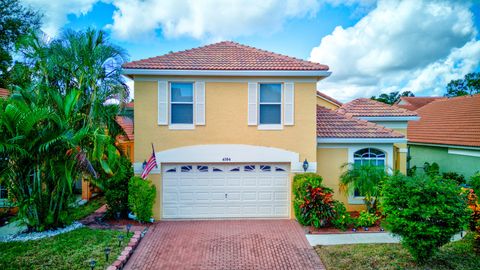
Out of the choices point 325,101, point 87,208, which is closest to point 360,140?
point 325,101

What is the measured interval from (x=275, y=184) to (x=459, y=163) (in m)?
12.5

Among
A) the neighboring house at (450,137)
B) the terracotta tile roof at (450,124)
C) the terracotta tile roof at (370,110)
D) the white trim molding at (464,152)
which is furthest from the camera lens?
the terracotta tile roof at (450,124)

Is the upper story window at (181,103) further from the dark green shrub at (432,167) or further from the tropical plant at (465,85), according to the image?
the tropical plant at (465,85)

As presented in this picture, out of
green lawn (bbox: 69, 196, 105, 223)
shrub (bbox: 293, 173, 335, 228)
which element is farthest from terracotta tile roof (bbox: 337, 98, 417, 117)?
green lawn (bbox: 69, 196, 105, 223)

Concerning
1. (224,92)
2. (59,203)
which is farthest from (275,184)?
(59,203)

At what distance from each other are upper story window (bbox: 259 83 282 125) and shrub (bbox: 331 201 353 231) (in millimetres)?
4008

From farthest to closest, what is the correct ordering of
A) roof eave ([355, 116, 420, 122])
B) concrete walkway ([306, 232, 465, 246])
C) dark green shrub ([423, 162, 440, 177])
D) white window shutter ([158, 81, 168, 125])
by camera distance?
dark green shrub ([423, 162, 440, 177])
roof eave ([355, 116, 420, 122])
white window shutter ([158, 81, 168, 125])
concrete walkway ([306, 232, 465, 246])

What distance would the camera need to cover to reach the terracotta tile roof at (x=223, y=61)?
11.2 meters

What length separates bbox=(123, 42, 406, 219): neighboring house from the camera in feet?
37.3

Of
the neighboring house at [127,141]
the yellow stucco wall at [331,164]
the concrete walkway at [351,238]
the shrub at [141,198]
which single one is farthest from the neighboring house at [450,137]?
the neighboring house at [127,141]

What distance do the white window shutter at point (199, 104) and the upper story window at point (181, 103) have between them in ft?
0.91

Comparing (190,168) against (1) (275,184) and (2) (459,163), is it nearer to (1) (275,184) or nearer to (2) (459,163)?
(1) (275,184)

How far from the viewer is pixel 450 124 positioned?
Result: 1961 cm

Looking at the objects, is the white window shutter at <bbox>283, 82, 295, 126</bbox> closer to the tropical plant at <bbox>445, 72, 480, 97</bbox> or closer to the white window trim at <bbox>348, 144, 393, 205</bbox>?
the white window trim at <bbox>348, 144, 393, 205</bbox>
